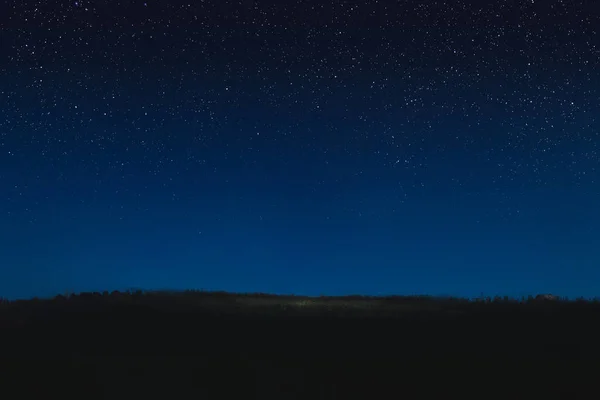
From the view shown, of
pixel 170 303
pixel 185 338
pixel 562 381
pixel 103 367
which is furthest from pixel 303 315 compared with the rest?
pixel 562 381

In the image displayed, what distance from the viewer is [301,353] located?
11.8 metres

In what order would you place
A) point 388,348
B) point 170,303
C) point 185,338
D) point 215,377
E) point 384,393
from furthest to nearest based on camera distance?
point 170,303 → point 185,338 → point 388,348 → point 215,377 → point 384,393

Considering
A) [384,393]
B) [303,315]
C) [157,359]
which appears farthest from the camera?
[303,315]

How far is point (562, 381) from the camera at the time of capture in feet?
32.7

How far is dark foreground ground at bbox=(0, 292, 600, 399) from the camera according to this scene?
9.73 m

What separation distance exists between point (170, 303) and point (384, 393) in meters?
12.1

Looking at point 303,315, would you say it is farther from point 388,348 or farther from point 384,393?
point 384,393

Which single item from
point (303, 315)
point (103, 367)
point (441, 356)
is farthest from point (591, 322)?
point (103, 367)

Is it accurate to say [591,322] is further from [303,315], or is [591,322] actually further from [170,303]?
[170,303]

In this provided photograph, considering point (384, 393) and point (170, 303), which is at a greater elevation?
point (170, 303)

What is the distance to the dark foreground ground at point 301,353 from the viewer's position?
31.9 ft

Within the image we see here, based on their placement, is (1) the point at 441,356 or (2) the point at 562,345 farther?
(2) the point at 562,345

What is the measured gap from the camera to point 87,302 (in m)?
20.9

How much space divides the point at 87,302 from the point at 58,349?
856cm
